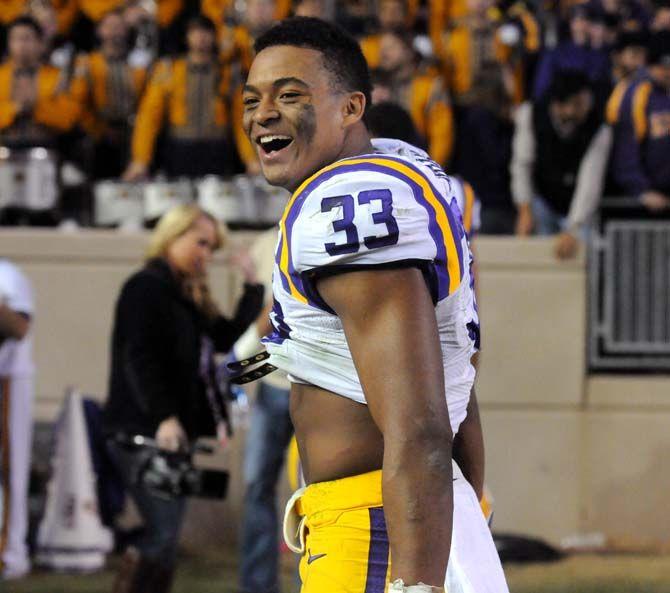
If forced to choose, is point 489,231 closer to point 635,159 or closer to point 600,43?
point 635,159

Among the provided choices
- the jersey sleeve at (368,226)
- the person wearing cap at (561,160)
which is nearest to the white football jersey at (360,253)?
the jersey sleeve at (368,226)

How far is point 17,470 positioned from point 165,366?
5.67ft

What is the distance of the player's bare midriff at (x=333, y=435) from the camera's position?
281 centimetres

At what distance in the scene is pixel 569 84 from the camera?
9.52 meters

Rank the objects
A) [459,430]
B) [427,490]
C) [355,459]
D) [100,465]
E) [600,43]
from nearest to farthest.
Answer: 1. [427,490]
2. [355,459]
3. [459,430]
4. [100,465]
5. [600,43]

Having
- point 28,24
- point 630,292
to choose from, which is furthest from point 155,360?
point 28,24

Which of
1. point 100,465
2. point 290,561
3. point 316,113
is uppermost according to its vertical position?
point 316,113

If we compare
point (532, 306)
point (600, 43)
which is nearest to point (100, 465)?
point (532, 306)

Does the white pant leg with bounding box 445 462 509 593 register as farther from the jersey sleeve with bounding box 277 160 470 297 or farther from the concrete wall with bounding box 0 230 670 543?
the concrete wall with bounding box 0 230 670 543

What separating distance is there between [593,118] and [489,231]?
38.0 inches

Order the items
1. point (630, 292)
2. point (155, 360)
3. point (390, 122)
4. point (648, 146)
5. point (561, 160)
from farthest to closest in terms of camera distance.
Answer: point (648, 146), point (561, 160), point (630, 292), point (155, 360), point (390, 122)

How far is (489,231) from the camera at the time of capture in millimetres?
9742

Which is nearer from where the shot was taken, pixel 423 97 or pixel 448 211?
pixel 448 211

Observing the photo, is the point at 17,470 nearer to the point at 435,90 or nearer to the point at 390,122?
the point at 390,122
